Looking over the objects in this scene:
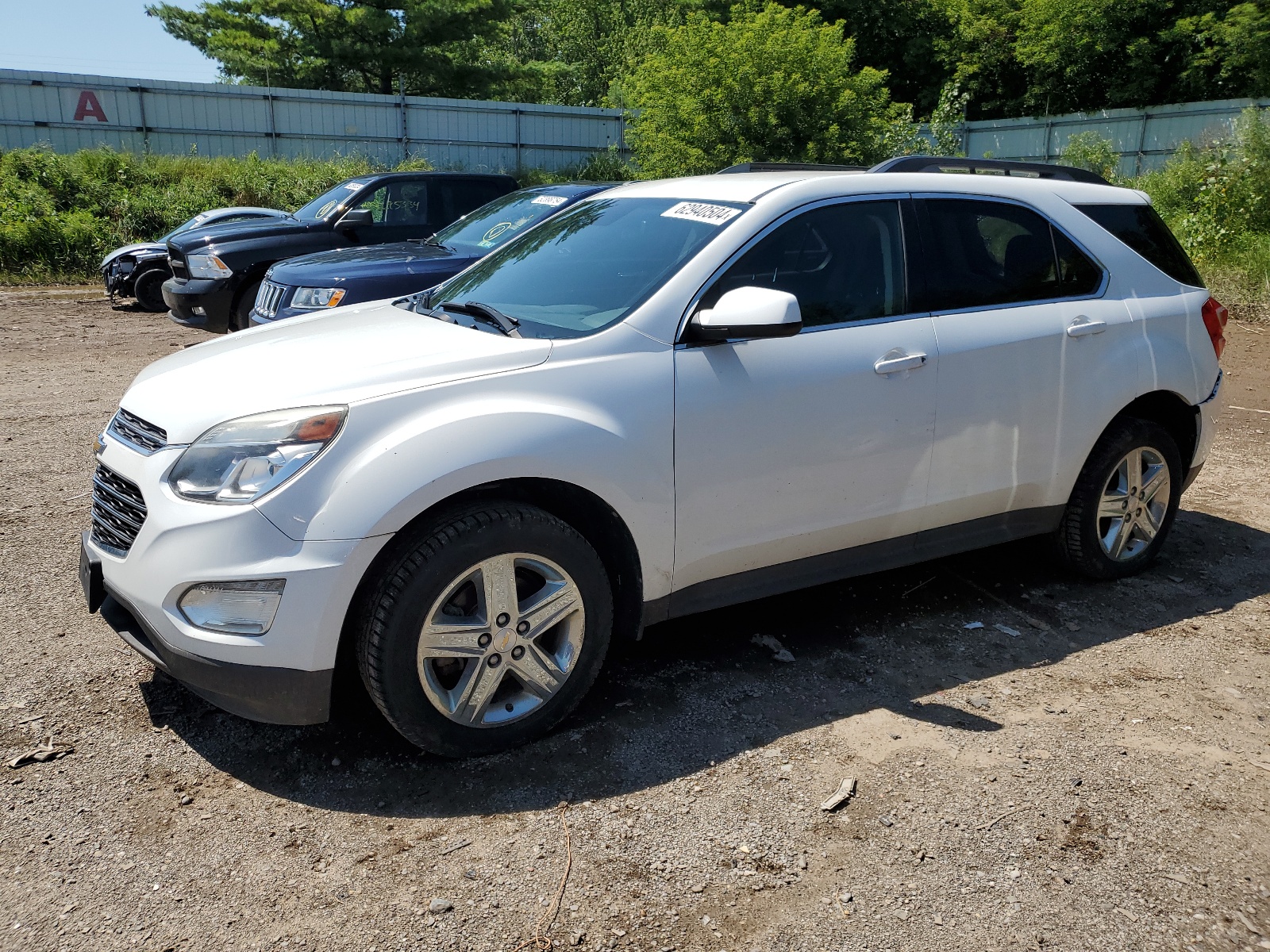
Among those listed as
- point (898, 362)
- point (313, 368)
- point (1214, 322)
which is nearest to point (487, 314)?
point (313, 368)

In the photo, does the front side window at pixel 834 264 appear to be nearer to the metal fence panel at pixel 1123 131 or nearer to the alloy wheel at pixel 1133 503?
the alloy wheel at pixel 1133 503

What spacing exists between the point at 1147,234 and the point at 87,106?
23.8 metres

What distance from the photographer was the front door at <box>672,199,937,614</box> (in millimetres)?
3482

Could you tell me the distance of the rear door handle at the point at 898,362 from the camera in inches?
149

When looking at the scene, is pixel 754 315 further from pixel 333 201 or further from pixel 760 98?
pixel 760 98

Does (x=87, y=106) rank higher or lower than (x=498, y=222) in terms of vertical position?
higher

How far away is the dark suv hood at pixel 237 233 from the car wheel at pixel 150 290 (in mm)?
2940

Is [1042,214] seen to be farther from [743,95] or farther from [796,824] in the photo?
[743,95]

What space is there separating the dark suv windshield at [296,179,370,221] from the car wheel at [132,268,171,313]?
345cm

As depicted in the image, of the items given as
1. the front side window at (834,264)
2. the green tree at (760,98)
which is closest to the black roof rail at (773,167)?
the front side window at (834,264)

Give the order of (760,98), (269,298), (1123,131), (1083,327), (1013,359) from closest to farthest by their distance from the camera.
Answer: (1013,359), (1083,327), (269,298), (760,98), (1123,131)

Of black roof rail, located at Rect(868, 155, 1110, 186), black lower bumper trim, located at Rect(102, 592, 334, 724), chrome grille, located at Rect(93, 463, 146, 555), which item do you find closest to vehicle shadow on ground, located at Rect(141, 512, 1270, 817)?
black lower bumper trim, located at Rect(102, 592, 334, 724)

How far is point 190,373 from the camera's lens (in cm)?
348

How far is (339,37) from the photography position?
3412 cm
